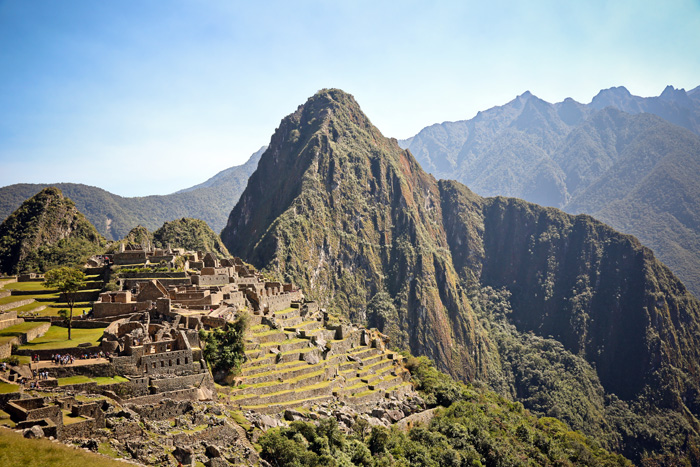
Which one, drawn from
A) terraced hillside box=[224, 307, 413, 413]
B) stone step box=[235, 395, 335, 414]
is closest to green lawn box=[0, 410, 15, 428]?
terraced hillside box=[224, 307, 413, 413]

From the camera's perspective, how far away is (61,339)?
3575 cm

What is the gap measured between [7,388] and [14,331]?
438 inches

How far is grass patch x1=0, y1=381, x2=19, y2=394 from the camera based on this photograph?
25659 mm

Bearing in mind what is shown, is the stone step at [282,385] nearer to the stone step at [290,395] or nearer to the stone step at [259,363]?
the stone step at [290,395]

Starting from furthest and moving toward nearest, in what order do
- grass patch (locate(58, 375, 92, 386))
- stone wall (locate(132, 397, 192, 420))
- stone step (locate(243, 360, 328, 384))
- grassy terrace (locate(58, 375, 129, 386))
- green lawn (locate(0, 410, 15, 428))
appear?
stone step (locate(243, 360, 328, 384)), stone wall (locate(132, 397, 192, 420)), grassy terrace (locate(58, 375, 129, 386)), grass patch (locate(58, 375, 92, 386)), green lawn (locate(0, 410, 15, 428))

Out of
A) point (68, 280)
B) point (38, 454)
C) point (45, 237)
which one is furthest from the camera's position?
point (45, 237)

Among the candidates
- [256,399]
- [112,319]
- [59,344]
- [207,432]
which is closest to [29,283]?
[112,319]

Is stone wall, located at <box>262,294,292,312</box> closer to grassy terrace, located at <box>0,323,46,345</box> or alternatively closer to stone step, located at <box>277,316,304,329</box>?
stone step, located at <box>277,316,304,329</box>

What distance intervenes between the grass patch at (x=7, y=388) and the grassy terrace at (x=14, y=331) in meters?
6.26

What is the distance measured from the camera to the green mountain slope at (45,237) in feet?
315

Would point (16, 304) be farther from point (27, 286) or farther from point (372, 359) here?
point (372, 359)

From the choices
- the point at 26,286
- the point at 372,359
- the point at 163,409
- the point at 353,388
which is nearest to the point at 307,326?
the point at 353,388

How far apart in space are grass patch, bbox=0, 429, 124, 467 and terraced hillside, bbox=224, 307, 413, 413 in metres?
15.9

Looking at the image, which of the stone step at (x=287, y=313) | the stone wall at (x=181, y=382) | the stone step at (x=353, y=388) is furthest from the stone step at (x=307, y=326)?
the stone wall at (x=181, y=382)
